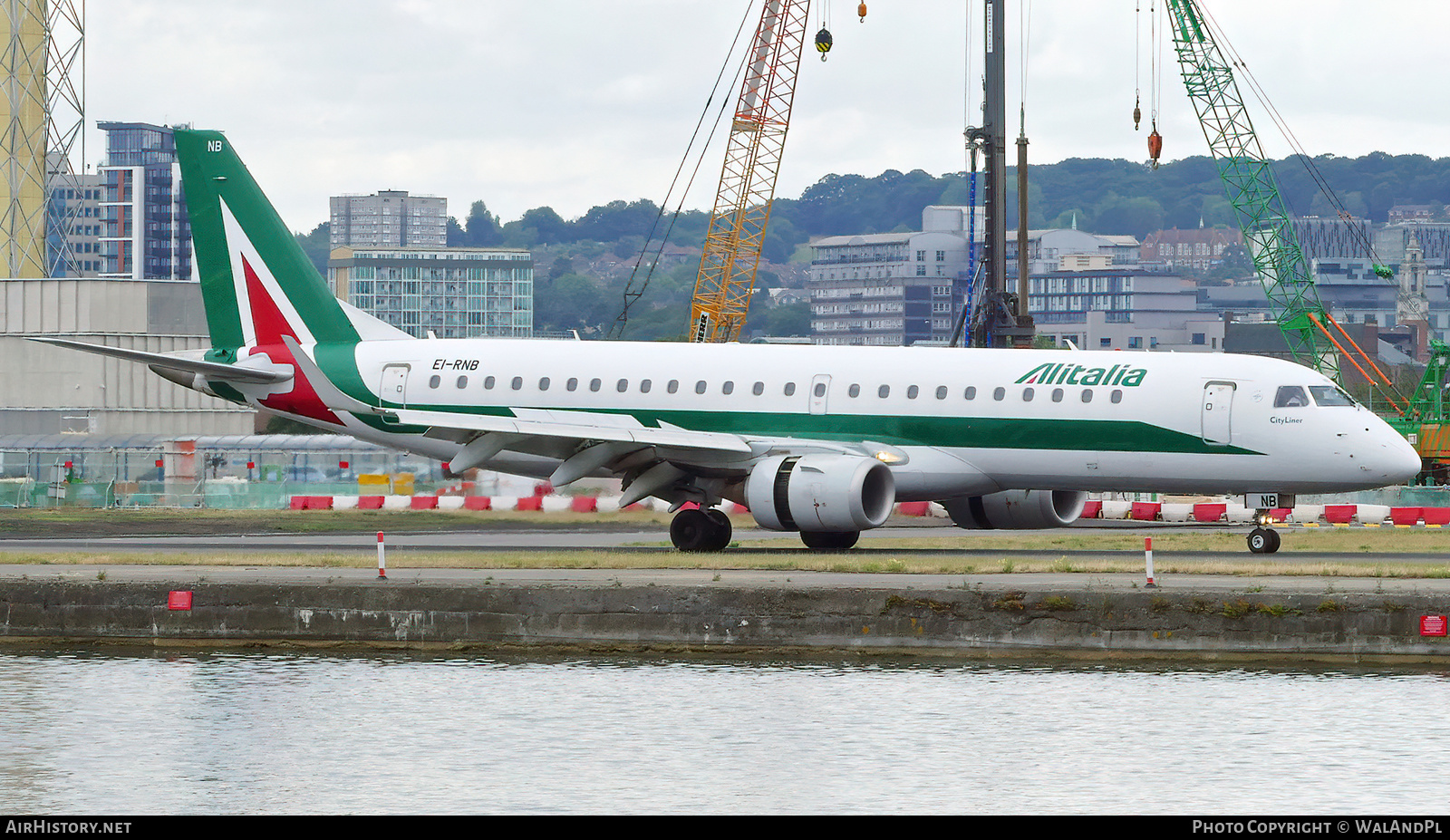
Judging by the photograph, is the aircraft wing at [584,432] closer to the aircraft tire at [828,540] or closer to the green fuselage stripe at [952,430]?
the green fuselage stripe at [952,430]

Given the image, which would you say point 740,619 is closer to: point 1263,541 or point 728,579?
point 728,579

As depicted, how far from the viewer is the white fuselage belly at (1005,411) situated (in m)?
36.4

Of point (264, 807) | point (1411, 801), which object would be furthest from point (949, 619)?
point (264, 807)

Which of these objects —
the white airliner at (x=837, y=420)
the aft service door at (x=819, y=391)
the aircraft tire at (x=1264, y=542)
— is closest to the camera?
the aircraft tire at (x=1264, y=542)

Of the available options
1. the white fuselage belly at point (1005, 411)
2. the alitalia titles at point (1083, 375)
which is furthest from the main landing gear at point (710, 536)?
the alitalia titles at point (1083, 375)

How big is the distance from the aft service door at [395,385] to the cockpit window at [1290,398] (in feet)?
59.4

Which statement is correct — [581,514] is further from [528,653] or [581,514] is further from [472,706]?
[472,706]


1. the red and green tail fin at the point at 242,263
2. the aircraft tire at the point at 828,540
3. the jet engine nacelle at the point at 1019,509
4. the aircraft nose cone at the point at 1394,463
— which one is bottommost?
the aircraft tire at the point at 828,540

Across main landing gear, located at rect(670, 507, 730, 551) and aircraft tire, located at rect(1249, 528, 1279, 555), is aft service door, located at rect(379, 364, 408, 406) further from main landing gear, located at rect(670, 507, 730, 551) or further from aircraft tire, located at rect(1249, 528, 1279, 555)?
aircraft tire, located at rect(1249, 528, 1279, 555)

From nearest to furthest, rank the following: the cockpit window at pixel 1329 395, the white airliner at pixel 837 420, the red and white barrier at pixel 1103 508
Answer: the white airliner at pixel 837 420 → the cockpit window at pixel 1329 395 → the red and white barrier at pixel 1103 508

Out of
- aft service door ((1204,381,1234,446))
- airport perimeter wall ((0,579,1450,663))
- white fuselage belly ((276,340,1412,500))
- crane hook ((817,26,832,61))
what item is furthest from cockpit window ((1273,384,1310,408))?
crane hook ((817,26,832,61))

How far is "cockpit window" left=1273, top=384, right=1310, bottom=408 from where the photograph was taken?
3650 cm

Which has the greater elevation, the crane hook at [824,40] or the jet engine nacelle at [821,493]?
the crane hook at [824,40]

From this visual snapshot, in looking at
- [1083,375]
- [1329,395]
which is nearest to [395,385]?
[1083,375]
